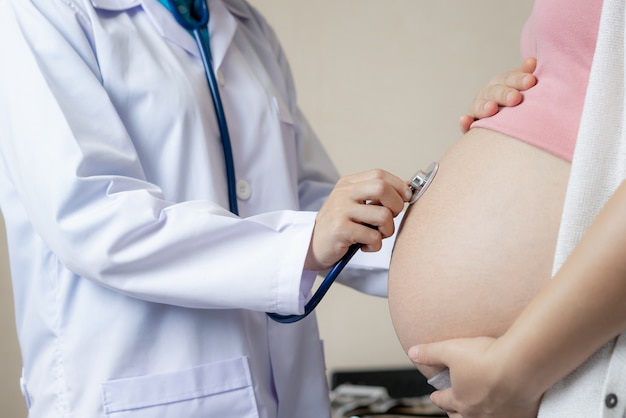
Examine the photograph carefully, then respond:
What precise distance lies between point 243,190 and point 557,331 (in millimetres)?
631

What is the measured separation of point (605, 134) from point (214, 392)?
2.05ft

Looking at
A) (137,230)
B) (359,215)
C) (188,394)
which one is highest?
(359,215)

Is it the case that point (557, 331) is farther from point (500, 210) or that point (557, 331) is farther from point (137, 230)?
point (137, 230)

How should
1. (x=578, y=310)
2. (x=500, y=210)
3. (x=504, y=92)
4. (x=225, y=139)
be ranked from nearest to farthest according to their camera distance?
(x=578, y=310) < (x=500, y=210) < (x=504, y=92) < (x=225, y=139)

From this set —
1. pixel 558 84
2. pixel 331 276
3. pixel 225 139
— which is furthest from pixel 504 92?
pixel 225 139

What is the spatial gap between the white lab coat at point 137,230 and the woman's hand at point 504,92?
254mm

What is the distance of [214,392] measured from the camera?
1047 millimetres

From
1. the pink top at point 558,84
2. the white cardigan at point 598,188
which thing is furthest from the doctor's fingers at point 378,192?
the white cardigan at point 598,188

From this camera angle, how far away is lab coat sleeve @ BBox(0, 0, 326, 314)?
957 mm

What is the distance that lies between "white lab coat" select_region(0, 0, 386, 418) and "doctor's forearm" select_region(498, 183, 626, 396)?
1.10 ft

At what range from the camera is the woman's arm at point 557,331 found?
0.65m

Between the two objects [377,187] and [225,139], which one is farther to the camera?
[225,139]

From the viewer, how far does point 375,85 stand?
8.07ft

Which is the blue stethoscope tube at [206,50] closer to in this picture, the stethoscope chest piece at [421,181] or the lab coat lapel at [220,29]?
the lab coat lapel at [220,29]
